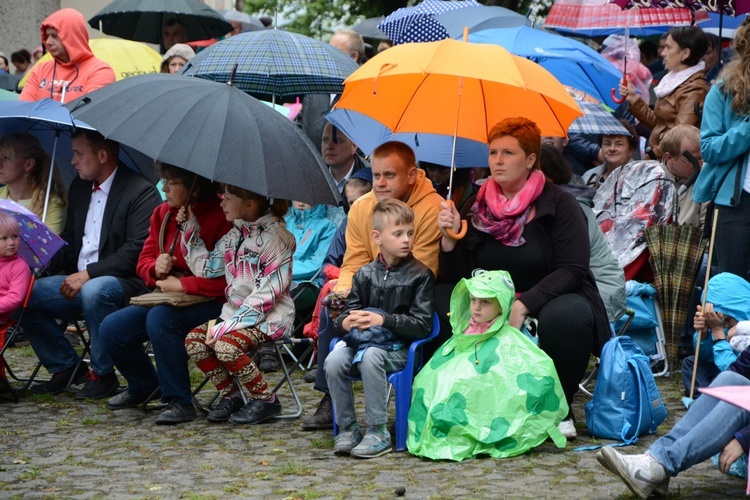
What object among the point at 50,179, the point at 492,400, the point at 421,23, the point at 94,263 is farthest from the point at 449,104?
the point at 421,23

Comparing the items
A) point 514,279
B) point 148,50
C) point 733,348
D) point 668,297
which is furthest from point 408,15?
point 733,348

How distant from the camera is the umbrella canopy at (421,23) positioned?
1061cm

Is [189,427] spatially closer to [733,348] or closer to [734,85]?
[733,348]

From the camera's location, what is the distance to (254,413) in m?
6.77

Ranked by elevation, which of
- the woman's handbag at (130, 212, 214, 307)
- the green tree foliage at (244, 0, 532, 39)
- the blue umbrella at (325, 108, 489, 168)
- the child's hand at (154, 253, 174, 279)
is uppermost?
the green tree foliage at (244, 0, 532, 39)

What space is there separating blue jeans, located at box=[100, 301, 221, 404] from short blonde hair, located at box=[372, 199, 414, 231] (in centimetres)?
130

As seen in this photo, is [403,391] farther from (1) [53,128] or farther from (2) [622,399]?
(1) [53,128]

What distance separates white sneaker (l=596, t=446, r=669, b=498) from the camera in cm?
493

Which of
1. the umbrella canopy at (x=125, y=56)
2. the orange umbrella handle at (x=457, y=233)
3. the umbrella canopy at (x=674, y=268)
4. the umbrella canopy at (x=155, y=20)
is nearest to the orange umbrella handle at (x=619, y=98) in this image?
the umbrella canopy at (x=674, y=268)

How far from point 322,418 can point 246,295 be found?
2.70ft

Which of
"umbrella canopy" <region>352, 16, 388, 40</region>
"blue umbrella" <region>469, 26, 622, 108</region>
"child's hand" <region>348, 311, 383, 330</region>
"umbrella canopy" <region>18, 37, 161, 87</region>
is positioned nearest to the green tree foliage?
"umbrella canopy" <region>352, 16, 388, 40</region>

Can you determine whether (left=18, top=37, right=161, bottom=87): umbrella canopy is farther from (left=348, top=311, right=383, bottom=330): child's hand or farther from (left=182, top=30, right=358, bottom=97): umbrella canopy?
(left=348, top=311, right=383, bottom=330): child's hand

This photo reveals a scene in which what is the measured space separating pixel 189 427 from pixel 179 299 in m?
0.74

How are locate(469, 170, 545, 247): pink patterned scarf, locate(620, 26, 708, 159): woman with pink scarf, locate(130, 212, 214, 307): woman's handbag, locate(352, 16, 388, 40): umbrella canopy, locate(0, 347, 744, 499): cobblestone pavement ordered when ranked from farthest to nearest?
locate(352, 16, 388, 40): umbrella canopy, locate(620, 26, 708, 159): woman with pink scarf, locate(130, 212, 214, 307): woman's handbag, locate(469, 170, 545, 247): pink patterned scarf, locate(0, 347, 744, 499): cobblestone pavement
